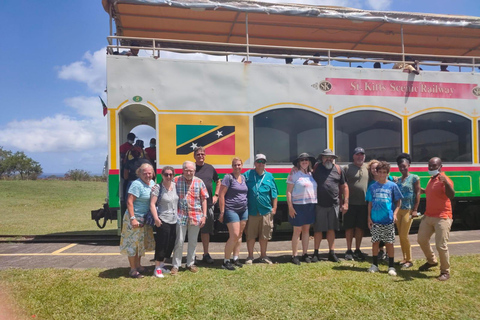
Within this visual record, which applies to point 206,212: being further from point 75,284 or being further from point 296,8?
point 296,8

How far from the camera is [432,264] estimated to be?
195 inches

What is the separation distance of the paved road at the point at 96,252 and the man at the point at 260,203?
0.54 metres

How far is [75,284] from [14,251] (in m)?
2.87

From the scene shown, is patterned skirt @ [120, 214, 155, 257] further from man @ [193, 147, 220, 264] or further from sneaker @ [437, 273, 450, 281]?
sneaker @ [437, 273, 450, 281]

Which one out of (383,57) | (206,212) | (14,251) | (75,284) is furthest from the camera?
(383,57)

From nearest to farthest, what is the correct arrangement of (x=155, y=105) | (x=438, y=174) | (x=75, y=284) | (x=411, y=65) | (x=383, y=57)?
(x=75, y=284) < (x=438, y=174) < (x=155, y=105) < (x=411, y=65) < (x=383, y=57)

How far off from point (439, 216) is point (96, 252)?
529 cm

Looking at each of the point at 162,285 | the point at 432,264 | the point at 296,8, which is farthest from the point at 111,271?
the point at 296,8

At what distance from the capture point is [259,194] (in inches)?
209

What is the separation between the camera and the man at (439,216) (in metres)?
4.59

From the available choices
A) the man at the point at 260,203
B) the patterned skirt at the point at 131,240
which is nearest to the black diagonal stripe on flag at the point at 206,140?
the man at the point at 260,203

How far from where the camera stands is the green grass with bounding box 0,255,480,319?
11.9 feet

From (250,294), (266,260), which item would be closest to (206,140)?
(266,260)

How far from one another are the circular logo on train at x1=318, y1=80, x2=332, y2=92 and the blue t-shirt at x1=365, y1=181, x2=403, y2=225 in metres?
2.95
